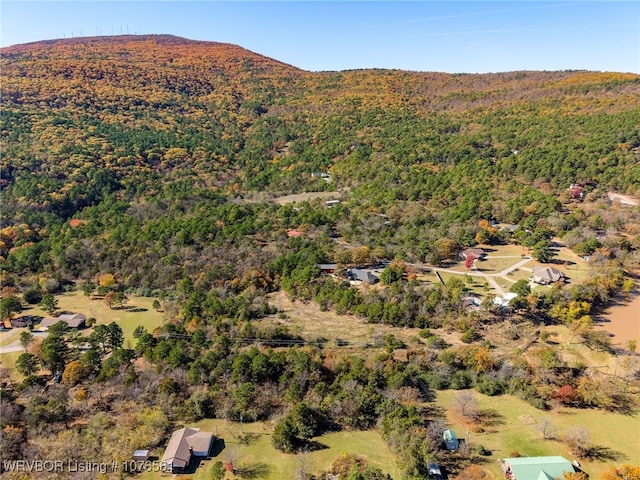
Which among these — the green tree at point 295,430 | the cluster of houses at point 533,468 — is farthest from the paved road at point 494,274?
the green tree at point 295,430

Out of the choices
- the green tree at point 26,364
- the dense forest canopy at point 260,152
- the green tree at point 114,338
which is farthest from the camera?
the dense forest canopy at point 260,152

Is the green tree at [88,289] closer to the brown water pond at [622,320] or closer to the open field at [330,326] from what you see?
the open field at [330,326]

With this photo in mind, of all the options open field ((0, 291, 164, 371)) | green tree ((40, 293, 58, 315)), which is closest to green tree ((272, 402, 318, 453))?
open field ((0, 291, 164, 371))

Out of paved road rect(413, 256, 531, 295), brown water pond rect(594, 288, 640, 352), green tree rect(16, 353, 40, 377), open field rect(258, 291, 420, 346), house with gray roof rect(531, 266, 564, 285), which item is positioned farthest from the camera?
paved road rect(413, 256, 531, 295)

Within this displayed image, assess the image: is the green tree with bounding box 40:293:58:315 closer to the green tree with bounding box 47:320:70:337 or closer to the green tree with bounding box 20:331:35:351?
the green tree with bounding box 47:320:70:337

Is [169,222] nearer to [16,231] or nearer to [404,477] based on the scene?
[16,231]

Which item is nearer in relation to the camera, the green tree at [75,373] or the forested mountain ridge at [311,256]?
the forested mountain ridge at [311,256]

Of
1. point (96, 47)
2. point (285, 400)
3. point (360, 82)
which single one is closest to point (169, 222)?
point (285, 400)
